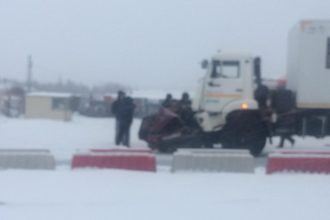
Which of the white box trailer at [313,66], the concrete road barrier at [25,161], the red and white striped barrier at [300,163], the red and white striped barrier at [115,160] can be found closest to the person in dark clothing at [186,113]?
the white box trailer at [313,66]

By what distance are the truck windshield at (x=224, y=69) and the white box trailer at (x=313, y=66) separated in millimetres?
3029

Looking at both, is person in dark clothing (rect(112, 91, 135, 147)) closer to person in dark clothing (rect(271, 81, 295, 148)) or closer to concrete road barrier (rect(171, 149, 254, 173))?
person in dark clothing (rect(271, 81, 295, 148))

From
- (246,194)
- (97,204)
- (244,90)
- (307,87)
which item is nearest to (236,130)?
(244,90)

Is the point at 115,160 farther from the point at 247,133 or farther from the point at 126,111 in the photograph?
the point at 126,111

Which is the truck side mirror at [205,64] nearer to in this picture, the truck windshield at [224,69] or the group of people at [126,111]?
the truck windshield at [224,69]

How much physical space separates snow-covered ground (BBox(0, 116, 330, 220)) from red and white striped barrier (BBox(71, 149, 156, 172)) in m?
0.22

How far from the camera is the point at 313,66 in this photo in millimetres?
23281

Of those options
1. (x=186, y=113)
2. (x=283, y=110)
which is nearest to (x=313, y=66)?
(x=283, y=110)

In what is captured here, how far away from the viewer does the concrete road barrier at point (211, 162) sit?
14602 mm

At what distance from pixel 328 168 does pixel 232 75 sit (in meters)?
7.17

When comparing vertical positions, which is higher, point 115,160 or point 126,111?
point 126,111

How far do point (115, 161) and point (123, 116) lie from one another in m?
8.00

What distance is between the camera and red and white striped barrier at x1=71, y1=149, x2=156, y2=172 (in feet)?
48.1

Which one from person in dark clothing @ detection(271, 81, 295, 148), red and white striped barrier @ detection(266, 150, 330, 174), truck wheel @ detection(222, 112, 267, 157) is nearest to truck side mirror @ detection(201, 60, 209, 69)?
truck wheel @ detection(222, 112, 267, 157)
